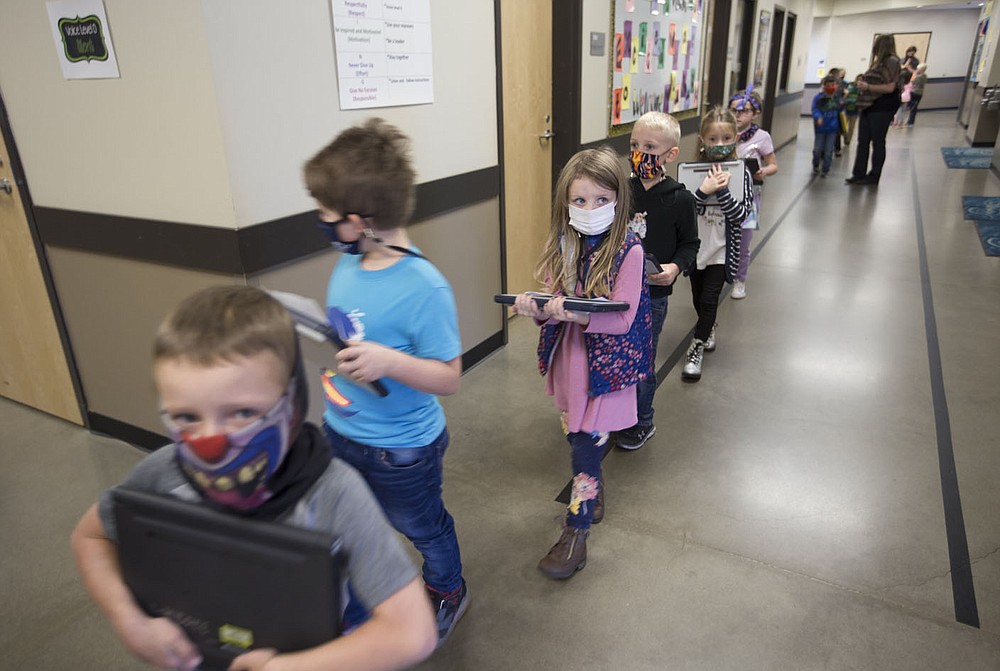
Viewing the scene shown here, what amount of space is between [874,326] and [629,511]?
252cm

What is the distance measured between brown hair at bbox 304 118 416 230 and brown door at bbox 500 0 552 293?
90.2 inches

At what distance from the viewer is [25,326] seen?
2846 mm

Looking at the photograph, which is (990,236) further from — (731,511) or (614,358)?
(614,358)

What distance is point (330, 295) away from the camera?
1.40m

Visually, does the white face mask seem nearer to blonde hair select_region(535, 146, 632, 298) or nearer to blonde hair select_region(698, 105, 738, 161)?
blonde hair select_region(535, 146, 632, 298)

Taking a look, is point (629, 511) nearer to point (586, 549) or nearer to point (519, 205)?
point (586, 549)

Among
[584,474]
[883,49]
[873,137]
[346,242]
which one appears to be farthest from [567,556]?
[873,137]

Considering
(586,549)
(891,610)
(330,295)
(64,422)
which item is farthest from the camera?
(64,422)

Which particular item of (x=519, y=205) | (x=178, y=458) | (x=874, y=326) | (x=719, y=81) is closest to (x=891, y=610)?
(x=178, y=458)

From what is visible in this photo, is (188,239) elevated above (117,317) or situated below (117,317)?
above

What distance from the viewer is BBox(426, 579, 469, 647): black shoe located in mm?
1732

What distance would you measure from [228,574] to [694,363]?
2892 millimetres

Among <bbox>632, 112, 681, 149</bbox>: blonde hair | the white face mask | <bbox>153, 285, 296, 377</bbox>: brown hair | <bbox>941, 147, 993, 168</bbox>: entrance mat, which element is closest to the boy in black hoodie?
<bbox>632, 112, 681, 149</bbox>: blonde hair

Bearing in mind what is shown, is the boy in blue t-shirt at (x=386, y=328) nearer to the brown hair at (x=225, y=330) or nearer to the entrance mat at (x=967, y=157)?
the brown hair at (x=225, y=330)
